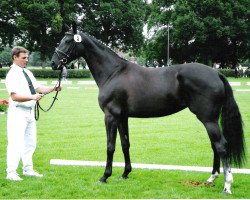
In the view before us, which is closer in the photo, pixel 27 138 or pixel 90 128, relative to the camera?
pixel 27 138

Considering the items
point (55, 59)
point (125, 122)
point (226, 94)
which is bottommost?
point (125, 122)

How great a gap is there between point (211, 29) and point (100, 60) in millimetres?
53680

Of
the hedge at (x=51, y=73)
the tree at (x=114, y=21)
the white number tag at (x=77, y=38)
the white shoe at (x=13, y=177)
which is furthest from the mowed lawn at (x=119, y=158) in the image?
the tree at (x=114, y=21)

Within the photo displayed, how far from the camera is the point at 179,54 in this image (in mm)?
67500

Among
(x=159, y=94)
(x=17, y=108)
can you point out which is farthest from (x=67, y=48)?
(x=159, y=94)

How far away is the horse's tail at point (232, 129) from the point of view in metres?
7.17

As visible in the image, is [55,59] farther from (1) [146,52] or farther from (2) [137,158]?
(1) [146,52]

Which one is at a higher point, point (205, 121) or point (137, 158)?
point (205, 121)

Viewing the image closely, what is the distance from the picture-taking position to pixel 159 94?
725 centimetres

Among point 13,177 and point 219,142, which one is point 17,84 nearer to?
point 13,177

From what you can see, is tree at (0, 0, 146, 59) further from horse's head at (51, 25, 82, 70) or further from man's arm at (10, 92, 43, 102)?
man's arm at (10, 92, 43, 102)

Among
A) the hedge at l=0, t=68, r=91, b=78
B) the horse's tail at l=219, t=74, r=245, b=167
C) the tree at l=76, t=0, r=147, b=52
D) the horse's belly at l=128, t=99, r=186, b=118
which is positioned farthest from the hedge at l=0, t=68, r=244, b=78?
the horse's tail at l=219, t=74, r=245, b=167

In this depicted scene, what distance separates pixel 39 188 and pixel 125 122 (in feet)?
6.21

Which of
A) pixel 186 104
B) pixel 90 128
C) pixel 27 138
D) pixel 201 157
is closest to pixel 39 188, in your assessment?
pixel 27 138
